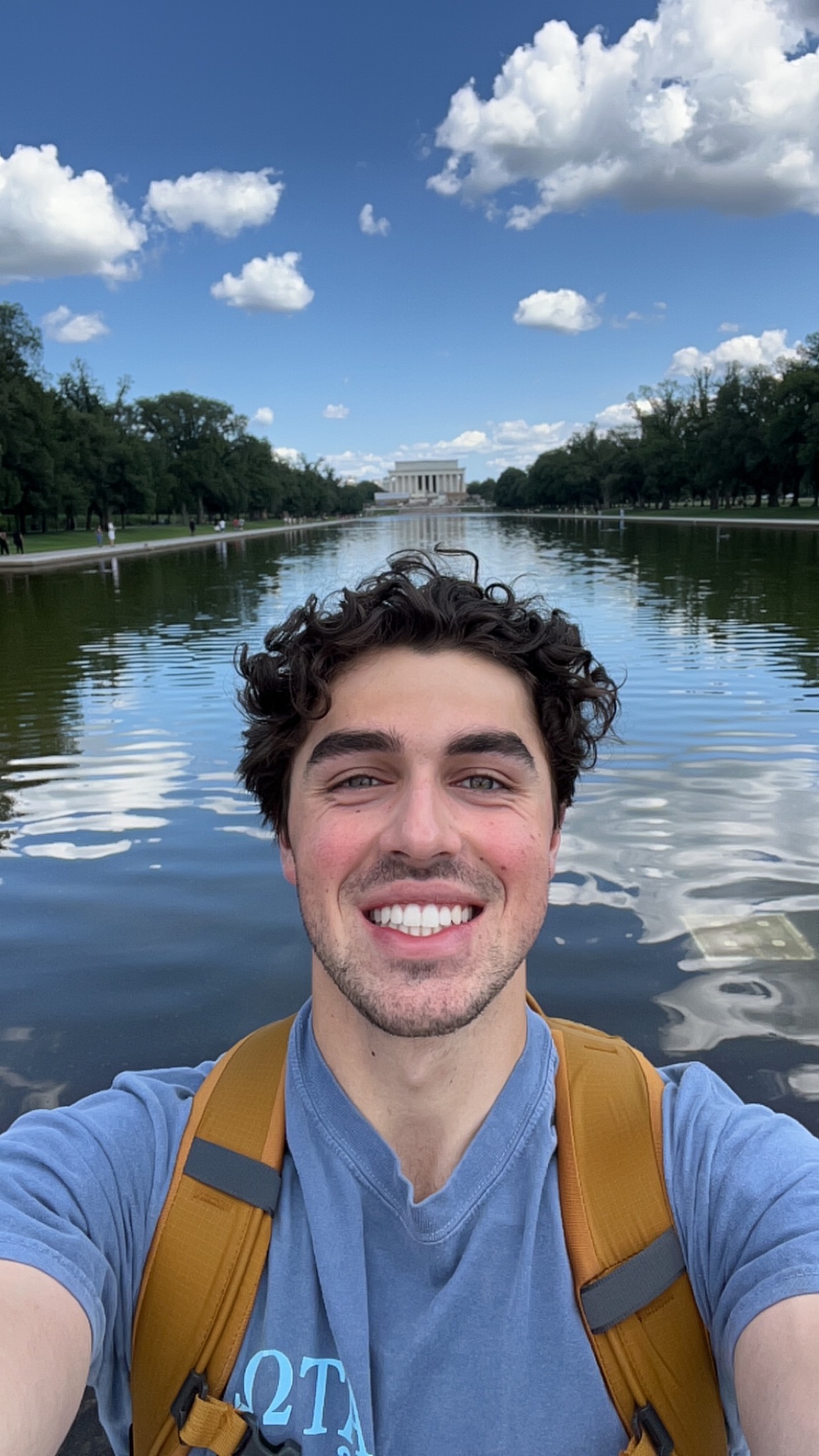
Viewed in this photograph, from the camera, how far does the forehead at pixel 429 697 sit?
2312 mm

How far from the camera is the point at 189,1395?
1.72m

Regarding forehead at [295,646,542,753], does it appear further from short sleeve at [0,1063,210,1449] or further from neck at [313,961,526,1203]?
short sleeve at [0,1063,210,1449]

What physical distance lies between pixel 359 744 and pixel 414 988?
23.1 inches

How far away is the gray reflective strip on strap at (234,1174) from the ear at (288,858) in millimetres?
645

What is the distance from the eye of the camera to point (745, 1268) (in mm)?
1645

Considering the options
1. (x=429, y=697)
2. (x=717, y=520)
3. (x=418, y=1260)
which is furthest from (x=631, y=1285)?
(x=717, y=520)

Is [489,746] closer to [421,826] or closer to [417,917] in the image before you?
[421,826]

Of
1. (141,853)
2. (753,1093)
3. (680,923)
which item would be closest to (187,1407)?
(753,1093)

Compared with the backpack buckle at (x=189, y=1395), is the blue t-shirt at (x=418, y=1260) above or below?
above

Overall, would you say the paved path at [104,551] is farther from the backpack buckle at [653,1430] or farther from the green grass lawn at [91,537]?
the backpack buckle at [653,1430]

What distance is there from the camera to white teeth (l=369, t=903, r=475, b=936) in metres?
2.04

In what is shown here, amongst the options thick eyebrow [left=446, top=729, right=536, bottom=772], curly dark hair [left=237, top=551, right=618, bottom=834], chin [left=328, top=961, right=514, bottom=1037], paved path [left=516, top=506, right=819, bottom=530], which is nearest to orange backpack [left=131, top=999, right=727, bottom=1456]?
chin [left=328, top=961, right=514, bottom=1037]

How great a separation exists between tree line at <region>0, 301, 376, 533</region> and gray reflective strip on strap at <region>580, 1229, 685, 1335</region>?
58.0 m

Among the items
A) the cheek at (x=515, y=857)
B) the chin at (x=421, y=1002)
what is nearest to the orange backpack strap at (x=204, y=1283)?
the chin at (x=421, y=1002)
